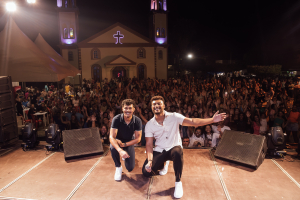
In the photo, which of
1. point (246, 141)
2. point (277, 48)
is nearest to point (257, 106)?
point (246, 141)

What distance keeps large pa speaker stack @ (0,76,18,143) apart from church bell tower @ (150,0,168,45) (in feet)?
68.3

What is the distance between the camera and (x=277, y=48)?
3064 centimetres

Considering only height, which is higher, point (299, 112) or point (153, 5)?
point (153, 5)

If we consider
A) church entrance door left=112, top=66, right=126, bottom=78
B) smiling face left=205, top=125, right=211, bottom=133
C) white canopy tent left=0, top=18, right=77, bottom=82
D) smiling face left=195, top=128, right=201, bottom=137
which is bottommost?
smiling face left=195, top=128, right=201, bottom=137

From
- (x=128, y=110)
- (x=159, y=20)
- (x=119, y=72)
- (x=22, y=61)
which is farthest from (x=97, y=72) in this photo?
(x=128, y=110)

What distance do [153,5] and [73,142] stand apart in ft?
76.0

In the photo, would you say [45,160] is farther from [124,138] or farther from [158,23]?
[158,23]

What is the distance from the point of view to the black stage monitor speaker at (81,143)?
4.03 m

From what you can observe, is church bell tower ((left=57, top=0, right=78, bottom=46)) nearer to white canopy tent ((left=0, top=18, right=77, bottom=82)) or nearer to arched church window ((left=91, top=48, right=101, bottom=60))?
arched church window ((left=91, top=48, right=101, bottom=60))

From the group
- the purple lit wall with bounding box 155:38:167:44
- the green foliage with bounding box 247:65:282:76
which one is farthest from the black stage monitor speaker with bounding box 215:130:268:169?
the green foliage with bounding box 247:65:282:76

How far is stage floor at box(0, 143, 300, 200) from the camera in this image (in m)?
2.94

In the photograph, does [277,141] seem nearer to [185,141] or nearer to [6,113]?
[185,141]

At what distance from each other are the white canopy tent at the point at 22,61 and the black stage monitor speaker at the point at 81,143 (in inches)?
88.3

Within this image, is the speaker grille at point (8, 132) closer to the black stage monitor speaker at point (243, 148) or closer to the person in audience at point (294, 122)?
the black stage monitor speaker at point (243, 148)
